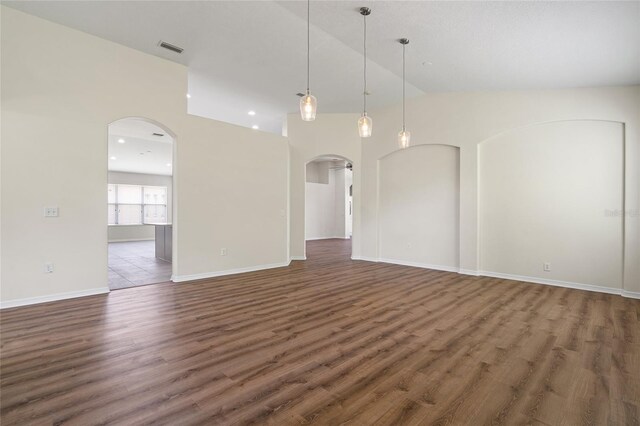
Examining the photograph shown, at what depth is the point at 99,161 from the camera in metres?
4.43

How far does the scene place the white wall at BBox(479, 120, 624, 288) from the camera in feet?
15.5

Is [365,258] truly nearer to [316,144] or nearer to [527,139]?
[316,144]

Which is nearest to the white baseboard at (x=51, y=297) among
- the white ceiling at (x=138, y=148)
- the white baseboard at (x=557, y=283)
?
the white ceiling at (x=138, y=148)

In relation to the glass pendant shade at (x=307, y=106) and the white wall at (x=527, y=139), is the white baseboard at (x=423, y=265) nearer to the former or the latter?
the white wall at (x=527, y=139)

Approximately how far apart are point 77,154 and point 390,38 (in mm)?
4650

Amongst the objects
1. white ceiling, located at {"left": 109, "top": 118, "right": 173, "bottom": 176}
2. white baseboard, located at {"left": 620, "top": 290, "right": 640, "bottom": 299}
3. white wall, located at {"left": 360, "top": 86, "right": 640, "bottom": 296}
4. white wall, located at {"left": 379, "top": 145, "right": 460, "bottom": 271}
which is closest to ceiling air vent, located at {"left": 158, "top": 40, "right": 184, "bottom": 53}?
white ceiling, located at {"left": 109, "top": 118, "right": 173, "bottom": 176}

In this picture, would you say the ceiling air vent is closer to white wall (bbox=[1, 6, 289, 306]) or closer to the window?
white wall (bbox=[1, 6, 289, 306])

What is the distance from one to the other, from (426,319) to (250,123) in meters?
7.25

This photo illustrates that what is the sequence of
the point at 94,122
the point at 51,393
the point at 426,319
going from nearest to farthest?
the point at 51,393, the point at 426,319, the point at 94,122

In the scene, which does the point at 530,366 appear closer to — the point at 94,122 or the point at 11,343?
the point at 11,343

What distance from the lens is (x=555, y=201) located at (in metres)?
5.14

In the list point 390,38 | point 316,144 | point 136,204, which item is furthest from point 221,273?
point 136,204

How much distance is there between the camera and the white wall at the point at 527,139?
4527 millimetres

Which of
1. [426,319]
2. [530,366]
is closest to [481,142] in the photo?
[426,319]
